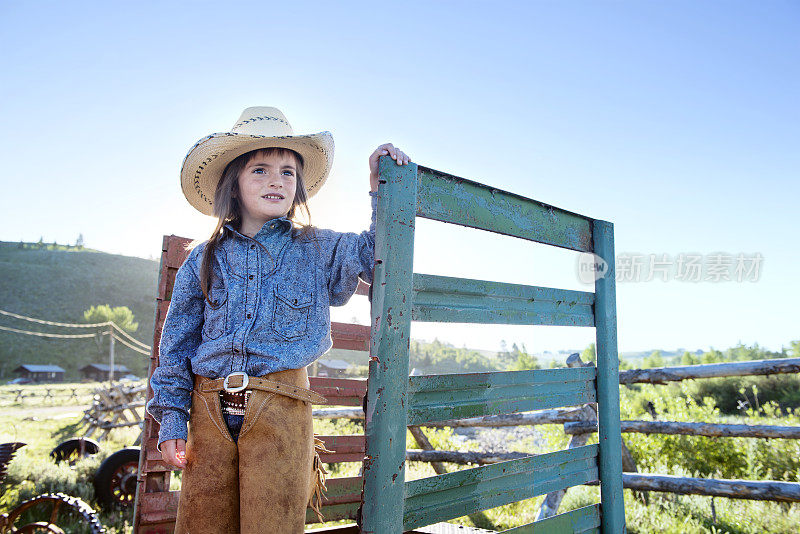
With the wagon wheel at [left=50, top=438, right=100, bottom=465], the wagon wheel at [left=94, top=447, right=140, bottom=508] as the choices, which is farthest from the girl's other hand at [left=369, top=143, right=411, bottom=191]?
the wagon wheel at [left=50, top=438, right=100, bottom=465]

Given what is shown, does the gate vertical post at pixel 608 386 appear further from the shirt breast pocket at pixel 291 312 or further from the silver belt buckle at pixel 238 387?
the silver belt buckle at pixel 238 387

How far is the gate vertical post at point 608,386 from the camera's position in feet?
7.66

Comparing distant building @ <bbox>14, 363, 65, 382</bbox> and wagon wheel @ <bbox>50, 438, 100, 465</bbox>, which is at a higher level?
wagon wheel @ <bbox>50, 438, 100, 465</bbox>

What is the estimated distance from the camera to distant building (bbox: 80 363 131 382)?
5738 centimetres

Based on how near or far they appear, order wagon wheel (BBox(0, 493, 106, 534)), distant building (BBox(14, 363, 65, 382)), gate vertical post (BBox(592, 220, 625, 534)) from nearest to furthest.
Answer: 1. gate vertical post (BBox(592, 220, 625, 534))
2. wagon wheel (BBox(0, 493, 106, 534))
3. distant building (BBox(14, 363, 65, 382))

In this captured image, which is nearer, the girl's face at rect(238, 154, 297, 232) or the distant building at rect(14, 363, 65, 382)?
the girl's face at rect(238, 154, 297, 232)

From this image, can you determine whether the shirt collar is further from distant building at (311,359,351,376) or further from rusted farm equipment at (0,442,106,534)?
distant building at (311,359,351,376)

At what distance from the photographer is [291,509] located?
167cm

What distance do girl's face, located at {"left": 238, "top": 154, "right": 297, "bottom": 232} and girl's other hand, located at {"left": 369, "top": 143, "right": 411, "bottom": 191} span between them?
42cm

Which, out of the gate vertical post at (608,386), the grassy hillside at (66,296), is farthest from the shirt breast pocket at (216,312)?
the grassy hillside at (66,296)

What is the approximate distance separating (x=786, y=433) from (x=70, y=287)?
97.3 metres

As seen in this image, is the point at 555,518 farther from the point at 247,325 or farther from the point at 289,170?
the point at 289,170

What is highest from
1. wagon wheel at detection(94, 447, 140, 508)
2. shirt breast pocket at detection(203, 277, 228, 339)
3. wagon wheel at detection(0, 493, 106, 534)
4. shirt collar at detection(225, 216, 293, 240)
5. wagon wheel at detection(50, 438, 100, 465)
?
shirt collar at detection(225, 216, 293, 240)

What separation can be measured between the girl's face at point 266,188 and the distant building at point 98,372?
2491 inches
